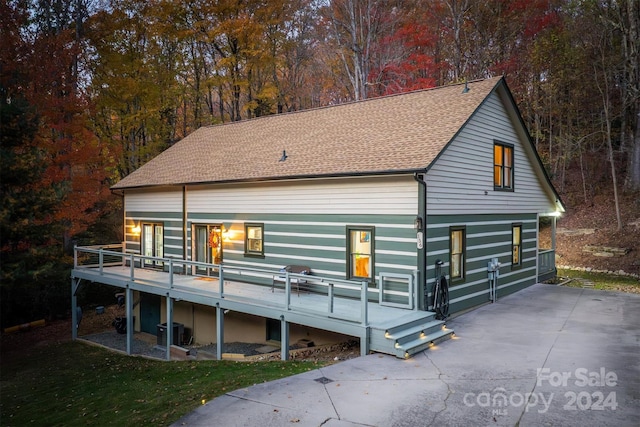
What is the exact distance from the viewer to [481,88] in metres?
13.7

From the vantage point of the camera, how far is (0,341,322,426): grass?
788 centimetres

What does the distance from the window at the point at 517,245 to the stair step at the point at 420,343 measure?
6584mm

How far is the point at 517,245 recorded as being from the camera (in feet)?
51.9

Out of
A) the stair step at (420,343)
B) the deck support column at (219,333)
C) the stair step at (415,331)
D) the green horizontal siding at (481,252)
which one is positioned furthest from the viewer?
the deck support column at (219,333)

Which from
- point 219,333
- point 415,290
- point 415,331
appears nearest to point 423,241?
point 415,290

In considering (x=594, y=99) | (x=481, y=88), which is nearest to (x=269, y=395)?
(x=481, y=88)

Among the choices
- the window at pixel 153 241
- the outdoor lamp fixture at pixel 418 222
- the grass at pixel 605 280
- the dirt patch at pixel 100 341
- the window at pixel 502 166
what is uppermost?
the window at pixel 502 166

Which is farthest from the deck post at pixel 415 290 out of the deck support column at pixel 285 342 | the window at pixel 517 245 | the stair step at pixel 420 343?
the window at pixel 517 245

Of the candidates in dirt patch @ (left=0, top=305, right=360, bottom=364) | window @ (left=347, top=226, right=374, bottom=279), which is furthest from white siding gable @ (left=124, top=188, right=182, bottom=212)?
window @ (left=347, top=226, right=374, bottom=279)

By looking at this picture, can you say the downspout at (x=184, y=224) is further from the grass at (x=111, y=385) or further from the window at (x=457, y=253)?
the window at (x=457, y=253)

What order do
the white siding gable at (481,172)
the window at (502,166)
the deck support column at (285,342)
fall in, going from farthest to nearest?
the window at (502,166)
the white siding gable at (481,172)
the deck support column at (285,342)

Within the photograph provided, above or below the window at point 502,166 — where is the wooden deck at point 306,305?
below

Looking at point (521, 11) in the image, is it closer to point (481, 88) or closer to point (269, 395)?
point (481, 88)

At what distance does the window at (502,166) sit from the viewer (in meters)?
14.4
